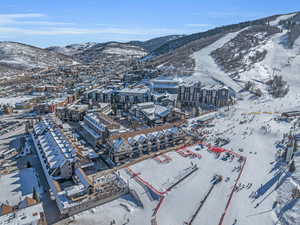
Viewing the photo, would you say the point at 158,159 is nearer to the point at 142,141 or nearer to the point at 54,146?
the point at 142,141

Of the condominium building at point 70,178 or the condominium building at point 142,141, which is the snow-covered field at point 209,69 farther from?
the condominium building at point 70,178

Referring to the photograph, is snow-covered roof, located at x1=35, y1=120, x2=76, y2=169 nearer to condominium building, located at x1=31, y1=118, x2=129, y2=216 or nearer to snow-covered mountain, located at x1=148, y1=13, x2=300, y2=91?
condominium building, located at x1=31, y1=118, x2=129, y2=216

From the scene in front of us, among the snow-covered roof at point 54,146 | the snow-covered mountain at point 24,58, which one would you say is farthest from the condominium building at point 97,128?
the snow-covered mountain at point 24,58

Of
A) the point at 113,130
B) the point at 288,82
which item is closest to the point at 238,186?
the point at 113,130

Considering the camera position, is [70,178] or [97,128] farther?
[97,128]

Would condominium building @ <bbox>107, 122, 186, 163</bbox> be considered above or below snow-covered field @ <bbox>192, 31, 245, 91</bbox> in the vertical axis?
below

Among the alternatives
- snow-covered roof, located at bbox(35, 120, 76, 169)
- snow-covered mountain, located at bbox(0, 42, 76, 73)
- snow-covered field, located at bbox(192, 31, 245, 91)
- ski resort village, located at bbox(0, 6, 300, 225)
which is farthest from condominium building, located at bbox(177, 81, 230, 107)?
snow-covered mountain, located at bbox(0, 42, 76, 73)

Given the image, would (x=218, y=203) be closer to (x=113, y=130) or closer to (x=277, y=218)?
(x=277, y=218)

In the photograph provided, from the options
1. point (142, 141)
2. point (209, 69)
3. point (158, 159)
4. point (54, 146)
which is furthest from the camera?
point (209, 69)

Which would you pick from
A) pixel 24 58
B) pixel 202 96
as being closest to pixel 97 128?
pixel 202 96

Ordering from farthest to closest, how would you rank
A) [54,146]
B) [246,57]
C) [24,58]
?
[24,58]
[246,57]
[54,146]
